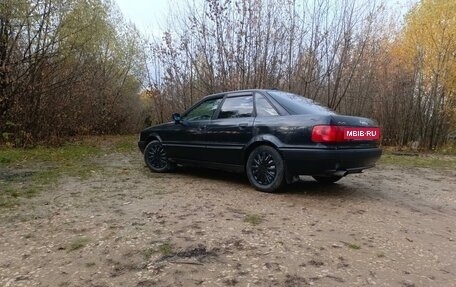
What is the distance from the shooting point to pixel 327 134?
14.9 feet

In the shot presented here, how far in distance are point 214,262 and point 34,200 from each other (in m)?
2.94

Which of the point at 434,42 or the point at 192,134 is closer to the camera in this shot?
the point at 192,134

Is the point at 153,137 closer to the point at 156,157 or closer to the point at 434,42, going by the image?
the point at 156,157

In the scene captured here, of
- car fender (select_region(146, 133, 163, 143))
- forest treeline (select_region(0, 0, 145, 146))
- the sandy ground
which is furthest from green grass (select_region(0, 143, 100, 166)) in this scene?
the sandy ground

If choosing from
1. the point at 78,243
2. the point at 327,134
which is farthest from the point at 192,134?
the point at 78,243

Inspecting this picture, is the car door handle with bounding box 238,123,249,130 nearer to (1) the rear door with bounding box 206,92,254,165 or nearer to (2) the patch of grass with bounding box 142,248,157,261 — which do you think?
(1) the rear door with bounding box 206,92,254,165

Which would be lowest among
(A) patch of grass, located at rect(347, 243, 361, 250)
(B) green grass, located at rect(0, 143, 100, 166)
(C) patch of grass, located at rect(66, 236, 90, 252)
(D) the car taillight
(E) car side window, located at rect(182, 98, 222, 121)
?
(C) patch of grass, located at rect(66, 236, 90, 252)

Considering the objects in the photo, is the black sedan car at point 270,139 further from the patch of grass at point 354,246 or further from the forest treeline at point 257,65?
the forest treeline at point 257,65

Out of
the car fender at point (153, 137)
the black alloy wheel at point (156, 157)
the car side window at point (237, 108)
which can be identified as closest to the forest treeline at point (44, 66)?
the car fender at point (153, 137)

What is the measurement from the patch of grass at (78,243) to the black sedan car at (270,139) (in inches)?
102

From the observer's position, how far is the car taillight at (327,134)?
4547 millimetres

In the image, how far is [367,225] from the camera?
3908 mm

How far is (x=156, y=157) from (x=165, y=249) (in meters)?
3.84

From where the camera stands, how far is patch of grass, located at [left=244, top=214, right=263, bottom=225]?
3.87 metres
